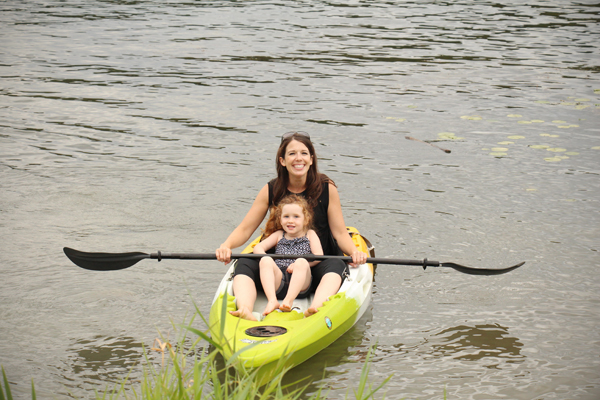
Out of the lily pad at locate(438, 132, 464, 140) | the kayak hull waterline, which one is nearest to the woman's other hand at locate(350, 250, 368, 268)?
the kayak hull waterline

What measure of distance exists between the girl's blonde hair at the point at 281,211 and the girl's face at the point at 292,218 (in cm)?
4

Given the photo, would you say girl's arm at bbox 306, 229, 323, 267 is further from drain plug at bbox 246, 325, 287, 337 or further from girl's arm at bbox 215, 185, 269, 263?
drain plug at bbox 246, 325, 287, 337

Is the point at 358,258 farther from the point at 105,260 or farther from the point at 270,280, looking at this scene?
the point at 105,260

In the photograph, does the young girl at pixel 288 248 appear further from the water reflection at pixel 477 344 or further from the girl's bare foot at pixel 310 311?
the water reflection at pixel 477 344

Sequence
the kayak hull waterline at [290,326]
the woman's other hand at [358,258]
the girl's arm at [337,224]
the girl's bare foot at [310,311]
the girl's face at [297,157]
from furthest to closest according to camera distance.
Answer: the girl's arm at [337,224] → the girl's face at [297,157] → the woman's other hand at [358,258] → the girl's bare foot at [310,311] → the kayak hull waterline at [290,326]

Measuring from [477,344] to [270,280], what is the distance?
1388 millimetres

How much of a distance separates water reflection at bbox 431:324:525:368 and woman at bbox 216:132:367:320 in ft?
2.45

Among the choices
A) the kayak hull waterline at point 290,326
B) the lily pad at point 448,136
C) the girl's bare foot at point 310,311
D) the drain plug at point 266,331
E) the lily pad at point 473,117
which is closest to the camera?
the kayak hull waterline at point 290,326

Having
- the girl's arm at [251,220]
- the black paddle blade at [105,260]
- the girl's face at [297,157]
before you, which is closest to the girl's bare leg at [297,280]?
the girl's arm at [251,220]

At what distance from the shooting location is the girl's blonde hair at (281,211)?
4812 mm

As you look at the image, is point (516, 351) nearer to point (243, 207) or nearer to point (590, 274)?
point (590, 274)

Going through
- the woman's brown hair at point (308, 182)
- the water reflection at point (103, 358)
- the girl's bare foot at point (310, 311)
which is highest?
the woman's brown hair at point (308, 182)

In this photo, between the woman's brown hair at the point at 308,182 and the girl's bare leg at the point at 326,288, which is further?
the woman's brown hair at the point at 308,182

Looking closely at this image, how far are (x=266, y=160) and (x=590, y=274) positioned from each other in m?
3.93
